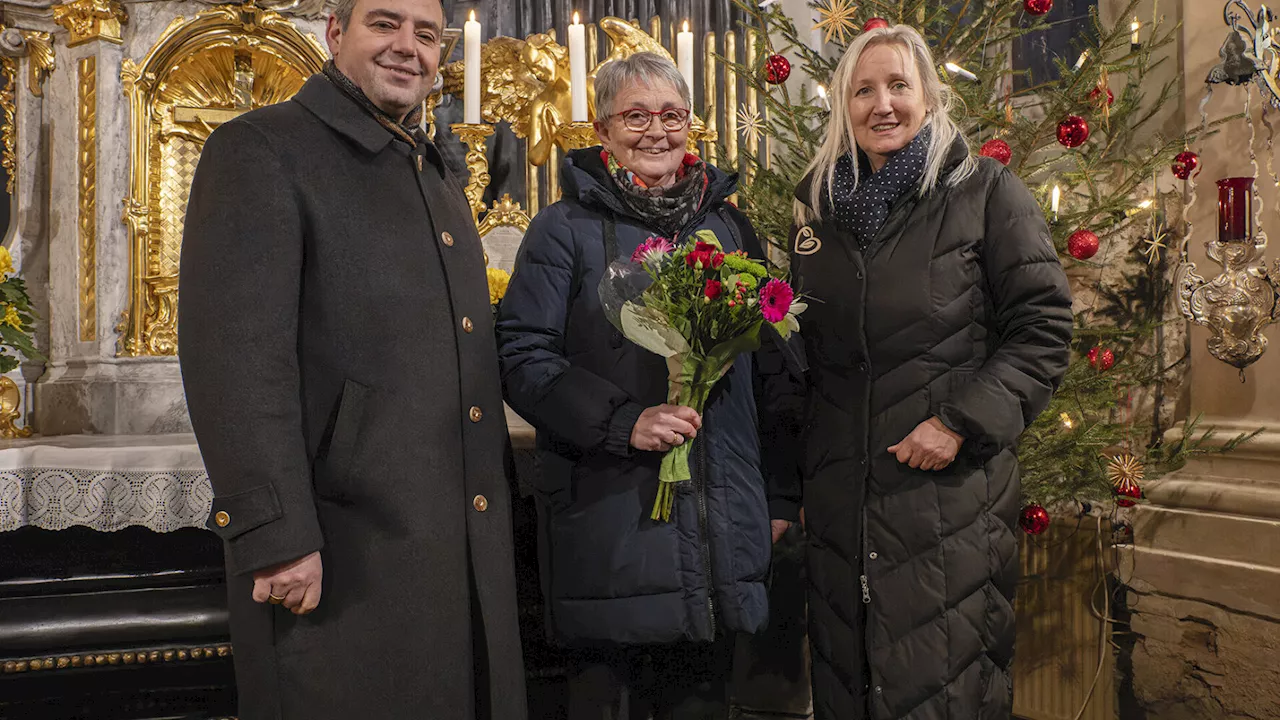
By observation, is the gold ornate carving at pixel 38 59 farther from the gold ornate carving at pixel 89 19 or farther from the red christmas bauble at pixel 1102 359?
the red christmas bauble at pixel 1102 359

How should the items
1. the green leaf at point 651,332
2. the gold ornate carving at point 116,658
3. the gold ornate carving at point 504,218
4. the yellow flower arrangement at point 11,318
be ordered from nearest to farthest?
→ 1. the green leaf at point 651,332
2. the gold ornate carving at point 116,658
3. the yellow flower arrangement at point 11,318
4. the gold ornate carving at point 504,218

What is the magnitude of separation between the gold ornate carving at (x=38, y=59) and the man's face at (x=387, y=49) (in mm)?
1865

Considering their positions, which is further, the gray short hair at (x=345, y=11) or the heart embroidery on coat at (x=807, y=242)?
the heart embroidery on coat at (x=807, y=242)

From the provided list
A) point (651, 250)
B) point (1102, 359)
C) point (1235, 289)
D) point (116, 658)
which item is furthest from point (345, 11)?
point (1235, 289)

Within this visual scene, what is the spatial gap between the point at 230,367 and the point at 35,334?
2103 mm

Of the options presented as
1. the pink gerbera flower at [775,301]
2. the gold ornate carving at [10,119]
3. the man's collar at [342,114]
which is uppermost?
the gold ornate carving at [10,119]

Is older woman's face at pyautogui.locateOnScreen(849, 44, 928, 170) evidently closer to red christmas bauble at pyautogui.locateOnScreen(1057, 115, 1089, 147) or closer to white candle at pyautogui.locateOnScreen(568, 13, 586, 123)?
red christmas bauble at pyautogui.locateOnScreen(1057, 115, 1089, 147)

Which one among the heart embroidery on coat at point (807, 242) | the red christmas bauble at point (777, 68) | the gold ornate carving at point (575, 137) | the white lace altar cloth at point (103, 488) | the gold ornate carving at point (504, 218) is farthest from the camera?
the gold ornate carving at point (504, 218)

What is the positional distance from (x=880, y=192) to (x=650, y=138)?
1.74 feet

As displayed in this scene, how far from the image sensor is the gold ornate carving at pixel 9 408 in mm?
2883

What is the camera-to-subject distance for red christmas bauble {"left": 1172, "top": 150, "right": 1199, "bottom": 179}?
3.00 metres

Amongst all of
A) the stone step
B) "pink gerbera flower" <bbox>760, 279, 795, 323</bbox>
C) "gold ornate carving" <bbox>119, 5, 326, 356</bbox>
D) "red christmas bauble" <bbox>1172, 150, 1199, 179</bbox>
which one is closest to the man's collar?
"pink gerbera flower" <bbox>760, 279, 795, 323</bbox>

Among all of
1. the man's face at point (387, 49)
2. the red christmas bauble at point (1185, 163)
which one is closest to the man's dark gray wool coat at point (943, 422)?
the man's face at point (387, 49)

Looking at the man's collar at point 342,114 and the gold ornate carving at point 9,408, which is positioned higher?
the man's collar at point 342,114
